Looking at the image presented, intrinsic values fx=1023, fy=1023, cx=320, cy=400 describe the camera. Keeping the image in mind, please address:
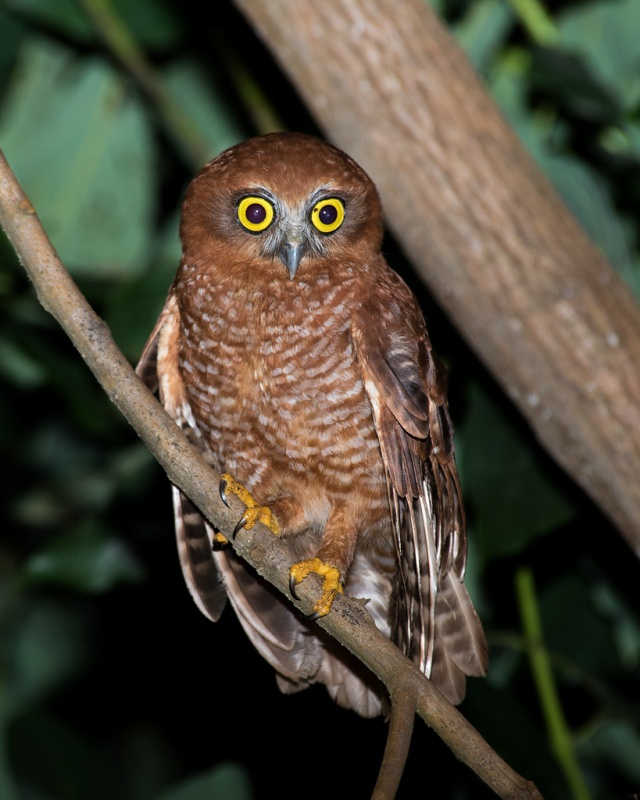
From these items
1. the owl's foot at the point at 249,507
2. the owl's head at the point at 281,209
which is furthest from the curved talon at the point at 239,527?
the owl's head at the point at 281,209

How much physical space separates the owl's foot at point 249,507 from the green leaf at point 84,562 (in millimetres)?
1093

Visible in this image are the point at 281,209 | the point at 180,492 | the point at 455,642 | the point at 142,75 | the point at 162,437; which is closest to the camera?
the point at 162,437

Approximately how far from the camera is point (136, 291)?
133 inches

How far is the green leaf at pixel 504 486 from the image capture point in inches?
124

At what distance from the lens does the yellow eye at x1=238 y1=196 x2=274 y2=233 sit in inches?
95.9

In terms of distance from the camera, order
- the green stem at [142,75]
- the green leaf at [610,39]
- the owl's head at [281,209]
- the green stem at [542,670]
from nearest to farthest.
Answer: the owl's head at [281,209] → the green stem at [542,670] → the green stem at [142,75] → the green leaf at [610,39]

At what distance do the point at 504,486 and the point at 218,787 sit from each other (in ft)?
4.42

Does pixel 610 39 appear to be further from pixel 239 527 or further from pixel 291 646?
pixel 239 527

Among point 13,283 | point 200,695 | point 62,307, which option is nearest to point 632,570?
point 200,695

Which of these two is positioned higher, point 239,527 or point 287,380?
point 287,380

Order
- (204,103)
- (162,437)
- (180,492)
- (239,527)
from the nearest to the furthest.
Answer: (162,437) < (239,527) < (180,492) < (204,103)

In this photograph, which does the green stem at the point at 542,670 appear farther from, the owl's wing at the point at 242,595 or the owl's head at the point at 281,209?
the owl's head at the point at 281,209

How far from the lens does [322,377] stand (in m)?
2.53

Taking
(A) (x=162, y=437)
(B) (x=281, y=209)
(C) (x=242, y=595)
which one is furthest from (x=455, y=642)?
(B) (x=281, y=209)
